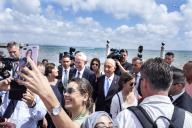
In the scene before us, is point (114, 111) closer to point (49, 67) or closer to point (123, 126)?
Answer: point (49, 67)

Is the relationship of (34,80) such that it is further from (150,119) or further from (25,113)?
(25,113)

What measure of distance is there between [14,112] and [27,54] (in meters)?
2.12

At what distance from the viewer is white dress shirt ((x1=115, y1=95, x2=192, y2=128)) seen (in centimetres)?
242

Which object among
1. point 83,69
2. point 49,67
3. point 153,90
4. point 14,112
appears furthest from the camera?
point 83,69

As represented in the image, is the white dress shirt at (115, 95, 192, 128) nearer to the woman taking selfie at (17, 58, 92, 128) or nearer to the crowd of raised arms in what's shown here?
the crowd of raised arms

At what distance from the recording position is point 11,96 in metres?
2.88

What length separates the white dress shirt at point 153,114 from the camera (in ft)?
7.93

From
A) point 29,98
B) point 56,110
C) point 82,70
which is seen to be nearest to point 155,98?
point 56,110

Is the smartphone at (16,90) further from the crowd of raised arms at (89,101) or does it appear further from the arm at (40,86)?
the arm at (40,86)

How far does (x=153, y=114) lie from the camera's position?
2445 mm

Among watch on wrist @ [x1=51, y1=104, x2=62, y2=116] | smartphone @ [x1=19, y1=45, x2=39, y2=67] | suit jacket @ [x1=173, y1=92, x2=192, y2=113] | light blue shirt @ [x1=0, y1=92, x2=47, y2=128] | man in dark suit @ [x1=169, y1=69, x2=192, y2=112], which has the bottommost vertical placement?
light blue shirt @ [x1=0, y1=92, x2=47, y2=128]

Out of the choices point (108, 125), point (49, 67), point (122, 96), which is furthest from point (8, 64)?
point (49, 67)

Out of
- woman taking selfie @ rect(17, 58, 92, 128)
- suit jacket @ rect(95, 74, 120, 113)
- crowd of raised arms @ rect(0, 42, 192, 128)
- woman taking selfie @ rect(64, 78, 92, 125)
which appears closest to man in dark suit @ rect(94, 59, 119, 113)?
suit jacket @ rect(95, 74, 120, 113)

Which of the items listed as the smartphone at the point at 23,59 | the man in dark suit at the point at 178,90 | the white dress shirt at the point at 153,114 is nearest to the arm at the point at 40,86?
the smartphone at the point at 23,59
